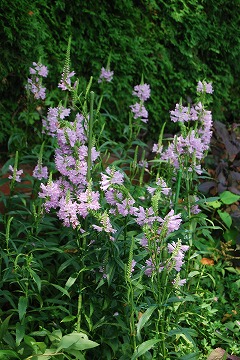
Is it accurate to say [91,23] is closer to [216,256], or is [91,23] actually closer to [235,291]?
[216,256]

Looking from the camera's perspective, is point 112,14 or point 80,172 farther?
point 112,14

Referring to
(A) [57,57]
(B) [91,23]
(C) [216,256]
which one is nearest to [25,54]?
(A) [57,57]

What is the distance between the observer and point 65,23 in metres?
5.05

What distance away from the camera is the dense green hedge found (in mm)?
4684

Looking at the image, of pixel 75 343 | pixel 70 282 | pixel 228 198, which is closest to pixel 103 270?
pixel 70 282

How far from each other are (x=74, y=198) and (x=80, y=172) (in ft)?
0.48

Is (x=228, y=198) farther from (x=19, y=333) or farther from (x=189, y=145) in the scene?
(x=19, y=333)

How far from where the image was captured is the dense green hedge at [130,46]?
468cm

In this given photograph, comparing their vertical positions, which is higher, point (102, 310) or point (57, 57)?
point (57, 57)

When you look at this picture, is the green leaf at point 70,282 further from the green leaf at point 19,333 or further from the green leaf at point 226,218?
the green leaf at point 226,218

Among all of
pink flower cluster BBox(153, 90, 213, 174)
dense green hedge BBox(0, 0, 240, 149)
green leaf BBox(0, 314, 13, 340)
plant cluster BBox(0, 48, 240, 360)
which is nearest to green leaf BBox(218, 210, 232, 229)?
plant cluster BBox(0, 48, 240, 360)

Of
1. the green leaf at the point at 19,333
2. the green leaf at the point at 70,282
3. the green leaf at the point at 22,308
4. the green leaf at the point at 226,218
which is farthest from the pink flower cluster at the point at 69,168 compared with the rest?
the green leaf at the point at 226,218

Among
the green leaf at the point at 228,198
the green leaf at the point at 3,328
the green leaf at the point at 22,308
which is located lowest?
the green leaf at the point at 3,328

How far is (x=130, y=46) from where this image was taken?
554 cm
